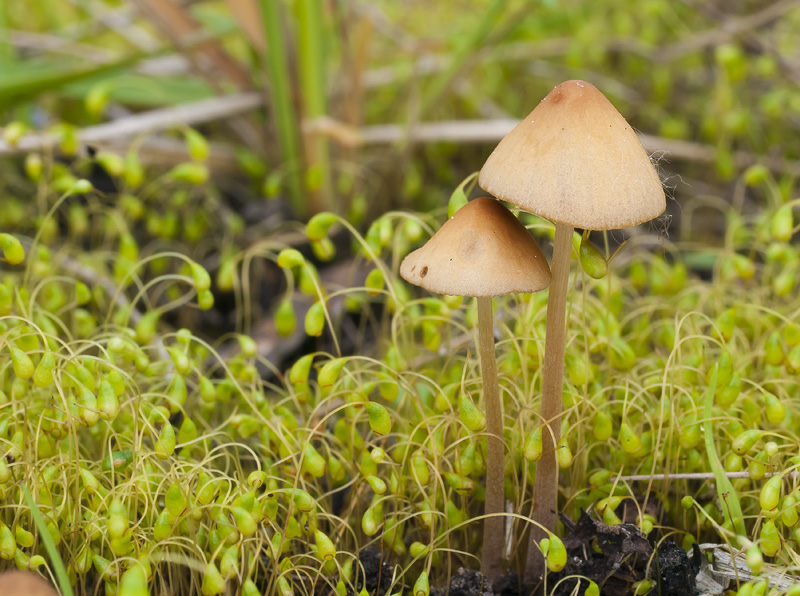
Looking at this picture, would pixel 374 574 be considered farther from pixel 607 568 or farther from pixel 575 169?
pixel 575 169

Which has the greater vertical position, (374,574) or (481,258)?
(481,258)

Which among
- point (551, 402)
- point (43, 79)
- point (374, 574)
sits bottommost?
point (374, 574)

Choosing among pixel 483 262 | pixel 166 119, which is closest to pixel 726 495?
pixel 483 262

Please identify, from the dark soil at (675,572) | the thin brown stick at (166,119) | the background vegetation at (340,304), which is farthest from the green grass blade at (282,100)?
the dark soil at (675,572)

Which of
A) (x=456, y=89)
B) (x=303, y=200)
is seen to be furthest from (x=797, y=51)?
(x=303, y=200)

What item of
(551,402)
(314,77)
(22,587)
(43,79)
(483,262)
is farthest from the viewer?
(314,77)

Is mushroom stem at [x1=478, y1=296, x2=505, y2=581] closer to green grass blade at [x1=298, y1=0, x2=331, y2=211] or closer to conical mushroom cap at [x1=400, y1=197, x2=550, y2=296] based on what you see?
conical mushroom cap at [x1=400, y1=197, x2=550, y2=296]

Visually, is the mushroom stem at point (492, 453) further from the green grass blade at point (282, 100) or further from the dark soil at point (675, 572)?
the green grass blade at point (282, 100)
